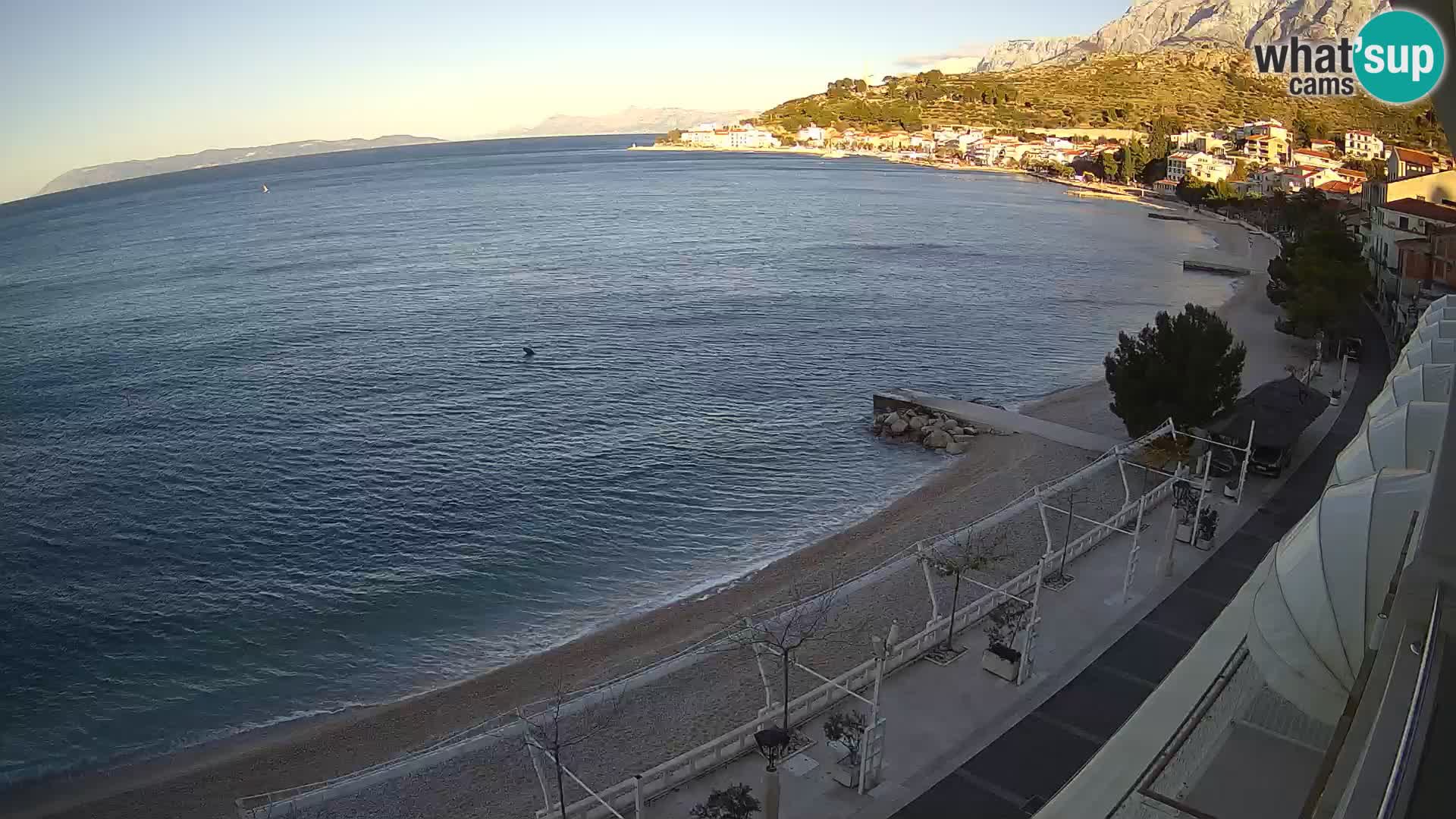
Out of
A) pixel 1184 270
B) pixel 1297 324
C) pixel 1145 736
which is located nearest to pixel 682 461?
pixel 1145 736

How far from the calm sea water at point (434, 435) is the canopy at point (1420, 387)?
15649 mm

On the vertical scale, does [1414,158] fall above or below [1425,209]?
above

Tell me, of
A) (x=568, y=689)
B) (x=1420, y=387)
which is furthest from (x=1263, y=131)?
(x=568, y=689)

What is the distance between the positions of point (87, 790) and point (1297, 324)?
1854 inches

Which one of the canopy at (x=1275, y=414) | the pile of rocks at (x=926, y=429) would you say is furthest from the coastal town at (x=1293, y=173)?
the pile of rocks at (x=926, y=429)

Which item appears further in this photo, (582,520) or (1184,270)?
(1184,270)

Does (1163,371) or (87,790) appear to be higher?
(1163,371)

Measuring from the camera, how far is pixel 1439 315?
81.1 feet

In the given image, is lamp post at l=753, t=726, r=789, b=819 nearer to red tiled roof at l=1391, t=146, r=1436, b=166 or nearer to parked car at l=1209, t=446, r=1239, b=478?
parked car at l=1209, t=446, r=1239, b=478

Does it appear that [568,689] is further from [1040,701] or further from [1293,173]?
[1293,173]

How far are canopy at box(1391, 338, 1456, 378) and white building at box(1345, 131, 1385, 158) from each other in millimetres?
115641

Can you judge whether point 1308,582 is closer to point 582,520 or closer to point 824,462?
point 582,520

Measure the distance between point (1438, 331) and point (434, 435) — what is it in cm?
3384

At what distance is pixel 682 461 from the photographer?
34.7m
